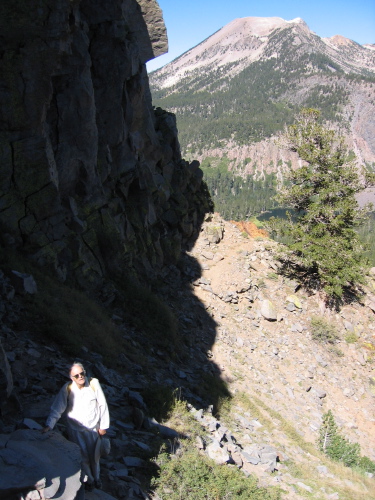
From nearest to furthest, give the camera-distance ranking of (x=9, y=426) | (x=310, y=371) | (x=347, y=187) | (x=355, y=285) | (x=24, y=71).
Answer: (x=9, y=426)
(x=24, y=71)
(x=310, y=371)
(x=347, y=187)
(x=355, y=285)

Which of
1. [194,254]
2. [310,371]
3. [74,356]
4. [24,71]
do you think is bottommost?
[310,371]

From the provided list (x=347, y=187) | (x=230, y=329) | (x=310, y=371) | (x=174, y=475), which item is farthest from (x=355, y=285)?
(x=174, y=475)

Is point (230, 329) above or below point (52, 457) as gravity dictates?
below

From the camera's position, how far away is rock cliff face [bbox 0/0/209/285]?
10.9 metres

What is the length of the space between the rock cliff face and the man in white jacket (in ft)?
25.1

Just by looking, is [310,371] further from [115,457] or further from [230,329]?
[115,457]

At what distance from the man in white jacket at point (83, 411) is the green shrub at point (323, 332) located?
49.3 ft

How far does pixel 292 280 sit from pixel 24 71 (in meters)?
15.5

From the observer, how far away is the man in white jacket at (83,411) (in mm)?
Result: 5051

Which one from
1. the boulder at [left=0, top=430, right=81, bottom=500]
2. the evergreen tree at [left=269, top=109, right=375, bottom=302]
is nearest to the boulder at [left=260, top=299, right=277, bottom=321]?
the evergreen tree at [left=269, top=109, right=375, bottom=302]

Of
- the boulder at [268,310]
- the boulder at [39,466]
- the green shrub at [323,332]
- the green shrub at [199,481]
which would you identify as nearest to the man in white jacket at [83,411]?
the boulder at [39,466]

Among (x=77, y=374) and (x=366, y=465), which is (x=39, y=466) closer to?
(x=77, y=374)

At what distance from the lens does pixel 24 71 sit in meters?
10.9

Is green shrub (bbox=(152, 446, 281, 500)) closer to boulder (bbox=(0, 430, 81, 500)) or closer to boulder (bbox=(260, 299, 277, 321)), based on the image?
boulder (bbox=(0, 430, 81, 500))
